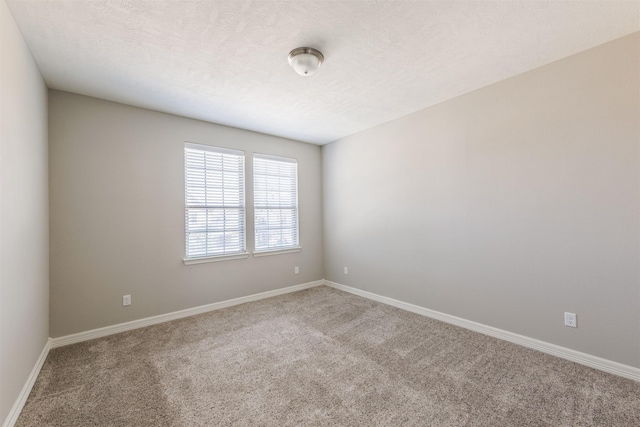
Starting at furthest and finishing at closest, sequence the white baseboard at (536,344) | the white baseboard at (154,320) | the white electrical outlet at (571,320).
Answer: the white baseboard at (154,320) → the white electrical outlet at (571,320) → the white baseboard at (536,344)

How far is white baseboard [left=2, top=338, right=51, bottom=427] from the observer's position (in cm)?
166

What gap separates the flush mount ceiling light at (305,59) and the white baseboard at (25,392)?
3047 millimetres

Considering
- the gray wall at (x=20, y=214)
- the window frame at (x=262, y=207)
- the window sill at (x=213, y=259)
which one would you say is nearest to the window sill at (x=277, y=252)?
the window frame at (x=262, y=207)

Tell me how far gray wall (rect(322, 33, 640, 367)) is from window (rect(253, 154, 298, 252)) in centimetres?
153

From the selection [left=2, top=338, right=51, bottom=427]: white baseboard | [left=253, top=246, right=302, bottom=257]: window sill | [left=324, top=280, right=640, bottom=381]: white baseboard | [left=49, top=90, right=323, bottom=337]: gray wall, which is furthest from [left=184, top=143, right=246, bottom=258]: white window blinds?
[left=324, top=280, right=640, bottom=381]: white baseboard

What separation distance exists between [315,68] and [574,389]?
3151 mm

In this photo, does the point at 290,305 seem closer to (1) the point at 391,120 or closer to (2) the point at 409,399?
(2) the point at 409,399

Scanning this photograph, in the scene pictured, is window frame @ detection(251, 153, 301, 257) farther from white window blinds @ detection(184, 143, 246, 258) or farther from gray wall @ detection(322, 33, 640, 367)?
gray wall @ detection(322, 33, 640, 367)

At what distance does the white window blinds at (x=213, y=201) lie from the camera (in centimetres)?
362

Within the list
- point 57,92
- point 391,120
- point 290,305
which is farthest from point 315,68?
point 290,305

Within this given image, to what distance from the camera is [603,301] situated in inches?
87.0

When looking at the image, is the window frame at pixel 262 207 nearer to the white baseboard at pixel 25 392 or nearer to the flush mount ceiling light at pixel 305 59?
the flush mount ceiling light at pixel 305 59

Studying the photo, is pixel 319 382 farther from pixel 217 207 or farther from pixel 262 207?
pixel 262 207

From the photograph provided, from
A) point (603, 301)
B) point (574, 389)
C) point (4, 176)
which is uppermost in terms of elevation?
point (4, 176)
